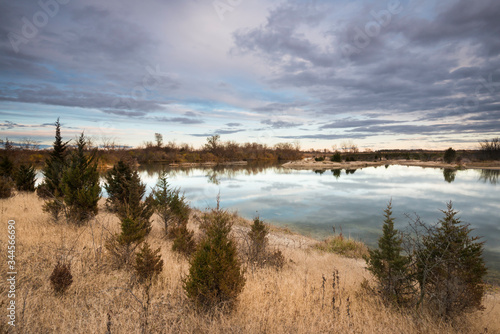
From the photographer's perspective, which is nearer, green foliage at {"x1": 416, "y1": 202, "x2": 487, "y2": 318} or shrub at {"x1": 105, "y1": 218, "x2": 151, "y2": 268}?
green foliage at {"x1": 416, "y1": 202, "x2": 487, "y2": 318}

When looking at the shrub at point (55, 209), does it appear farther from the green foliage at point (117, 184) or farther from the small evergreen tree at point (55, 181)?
the green foliage at point (117, 184)

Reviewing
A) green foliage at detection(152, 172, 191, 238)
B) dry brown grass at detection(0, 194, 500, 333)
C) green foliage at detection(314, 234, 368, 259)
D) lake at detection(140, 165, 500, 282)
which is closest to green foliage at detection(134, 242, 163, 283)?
dry brown grass at detection(0, 194, 500, 333)

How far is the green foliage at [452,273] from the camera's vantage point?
4859 millimetres

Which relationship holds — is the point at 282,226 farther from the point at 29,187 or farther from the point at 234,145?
the point at 234,145

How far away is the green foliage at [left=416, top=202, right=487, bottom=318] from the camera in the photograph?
4859 millimetres

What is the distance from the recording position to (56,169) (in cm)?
1295

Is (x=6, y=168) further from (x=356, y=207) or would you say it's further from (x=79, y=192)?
(x=356, y=207)

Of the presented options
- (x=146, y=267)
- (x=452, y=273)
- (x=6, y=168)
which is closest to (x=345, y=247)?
(x=452, y=273)

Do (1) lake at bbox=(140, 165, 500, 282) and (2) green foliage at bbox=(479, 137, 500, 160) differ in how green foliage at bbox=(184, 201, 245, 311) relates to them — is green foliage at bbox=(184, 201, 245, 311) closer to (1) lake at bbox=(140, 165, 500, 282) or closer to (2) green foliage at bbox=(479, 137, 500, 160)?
(1) lake at bbox=(140, 165, 500, 282)

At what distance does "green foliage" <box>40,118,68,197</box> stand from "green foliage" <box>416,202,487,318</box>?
47.1ft

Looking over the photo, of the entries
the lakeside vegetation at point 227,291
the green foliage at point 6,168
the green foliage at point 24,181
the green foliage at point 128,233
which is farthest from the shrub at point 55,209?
the green foliage at point 6,168

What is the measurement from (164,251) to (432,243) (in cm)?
780

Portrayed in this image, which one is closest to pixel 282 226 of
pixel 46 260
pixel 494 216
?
pixel 46 260

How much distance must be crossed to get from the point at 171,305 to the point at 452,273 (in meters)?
5.93
